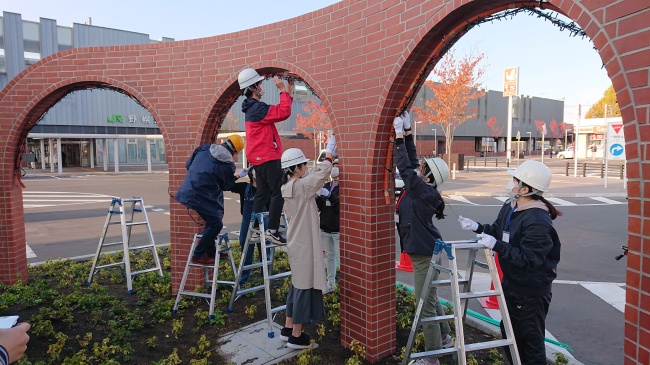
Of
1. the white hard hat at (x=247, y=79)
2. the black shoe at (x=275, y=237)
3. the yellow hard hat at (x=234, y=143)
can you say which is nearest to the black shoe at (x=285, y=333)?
the black shoe at (x=275, y=237)

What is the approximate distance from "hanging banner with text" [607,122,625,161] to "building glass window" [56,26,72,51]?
39.8m

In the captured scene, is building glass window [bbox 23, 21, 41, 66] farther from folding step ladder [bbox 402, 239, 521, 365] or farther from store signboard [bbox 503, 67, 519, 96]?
folding step ladder [bbox 402, 239, 521, 365]

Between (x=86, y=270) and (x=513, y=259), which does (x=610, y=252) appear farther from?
(x=86, y=270)

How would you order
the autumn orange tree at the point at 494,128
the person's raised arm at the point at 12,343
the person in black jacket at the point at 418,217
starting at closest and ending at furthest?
1. the person's raised arm at the point at 12,343
2. the person in black jacket at the point at 418,217
3. the autumn orange tree at the point at 494,128

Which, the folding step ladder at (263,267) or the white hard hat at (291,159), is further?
the folding step ladder at (263,267)

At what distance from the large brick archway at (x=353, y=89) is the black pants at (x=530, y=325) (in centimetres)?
91

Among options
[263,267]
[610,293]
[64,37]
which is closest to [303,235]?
[263,267]

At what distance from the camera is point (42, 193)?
67.7 ft

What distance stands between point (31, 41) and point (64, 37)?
244cm

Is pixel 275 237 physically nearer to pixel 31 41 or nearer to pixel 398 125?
pixel 398 125

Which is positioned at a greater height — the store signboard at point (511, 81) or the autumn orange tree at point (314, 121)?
the store signboard at point (511, 81)

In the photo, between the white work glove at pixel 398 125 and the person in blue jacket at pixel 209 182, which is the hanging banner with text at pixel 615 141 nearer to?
the white work glove at pixel 398 125

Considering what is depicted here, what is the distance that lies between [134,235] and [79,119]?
3064 cm

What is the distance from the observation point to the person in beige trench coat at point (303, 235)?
404cm
